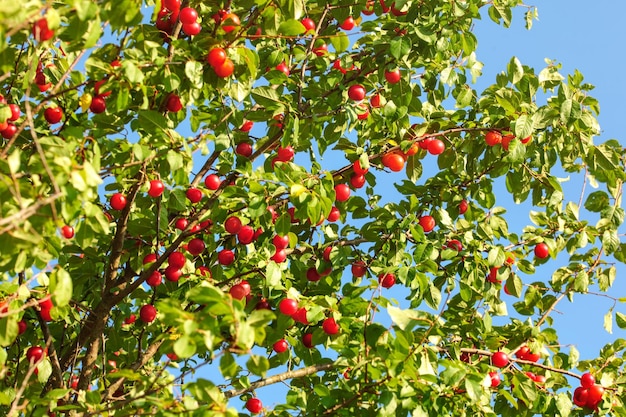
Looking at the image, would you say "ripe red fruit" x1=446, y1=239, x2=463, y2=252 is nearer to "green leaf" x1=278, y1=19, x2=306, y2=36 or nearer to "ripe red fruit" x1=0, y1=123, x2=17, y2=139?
"green leaf" x1=278, y1=19, x2=306, y2=36

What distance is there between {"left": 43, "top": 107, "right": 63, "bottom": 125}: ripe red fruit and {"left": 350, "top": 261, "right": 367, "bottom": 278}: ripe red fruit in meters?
2.32

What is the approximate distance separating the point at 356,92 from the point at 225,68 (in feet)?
3.78

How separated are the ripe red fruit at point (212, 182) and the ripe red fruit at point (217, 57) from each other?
52.6 inches

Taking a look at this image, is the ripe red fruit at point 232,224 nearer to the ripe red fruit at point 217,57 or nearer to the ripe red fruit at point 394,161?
the ripe red fruit at point 217,57

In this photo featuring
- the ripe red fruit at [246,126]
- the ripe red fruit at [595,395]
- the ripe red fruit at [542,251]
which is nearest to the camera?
the ripe red fruit at [595,395]

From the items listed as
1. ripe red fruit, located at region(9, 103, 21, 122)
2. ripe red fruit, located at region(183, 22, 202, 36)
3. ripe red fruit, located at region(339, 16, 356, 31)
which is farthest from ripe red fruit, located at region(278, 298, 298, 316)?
ripe red fruit, located at region(339, 16, 356, 31)

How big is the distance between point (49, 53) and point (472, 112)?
10.6 ft

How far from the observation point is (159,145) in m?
4.11

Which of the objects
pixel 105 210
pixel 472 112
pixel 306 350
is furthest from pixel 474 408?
pixel 105 210

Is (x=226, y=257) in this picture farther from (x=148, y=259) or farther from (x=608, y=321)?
(x=608, y=321)

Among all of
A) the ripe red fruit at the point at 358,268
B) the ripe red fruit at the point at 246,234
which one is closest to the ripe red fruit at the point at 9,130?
the ripe red fruit at the point at 246,234

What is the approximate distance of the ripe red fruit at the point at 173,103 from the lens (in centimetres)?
449

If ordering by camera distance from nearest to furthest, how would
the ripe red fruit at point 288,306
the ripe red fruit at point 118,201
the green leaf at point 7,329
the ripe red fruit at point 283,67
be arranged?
the green leaf at point 7,329 < the ripe red fruit at point 288,306 < the ripe red fruit at point 118,201 < the ripe red fruit at point 283,67

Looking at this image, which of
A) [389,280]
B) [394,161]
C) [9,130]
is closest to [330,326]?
[389,280]
